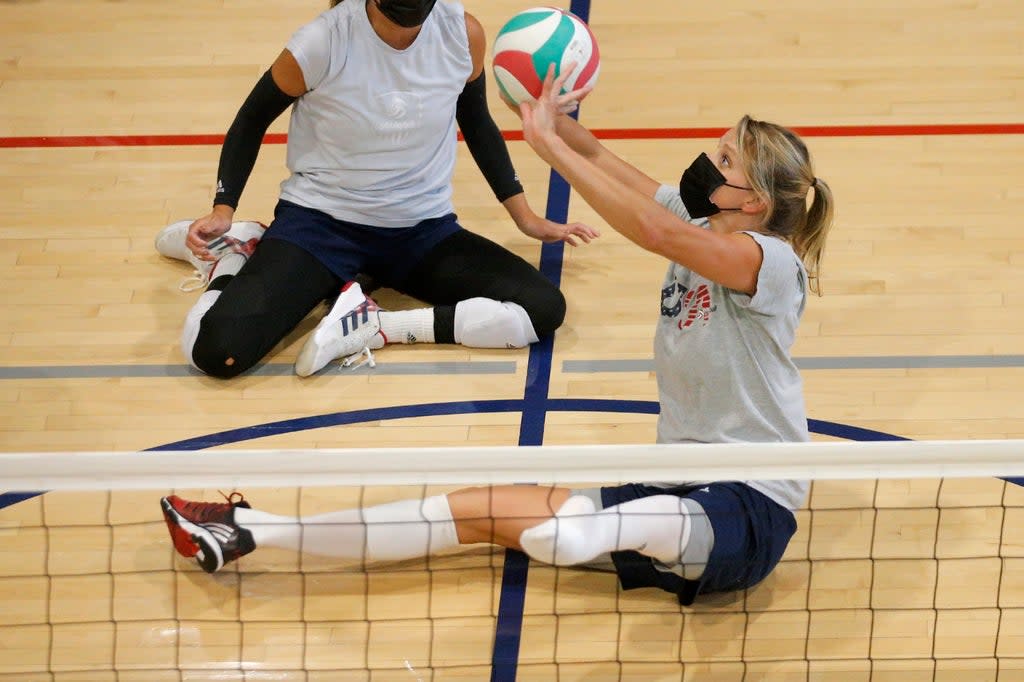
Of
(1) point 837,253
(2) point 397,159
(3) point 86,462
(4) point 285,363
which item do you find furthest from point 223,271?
(1) point 837,253

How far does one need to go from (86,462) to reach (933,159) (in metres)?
4.45

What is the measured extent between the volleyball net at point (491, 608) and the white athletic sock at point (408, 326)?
36.4 inches

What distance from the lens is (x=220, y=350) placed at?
17.0 ft

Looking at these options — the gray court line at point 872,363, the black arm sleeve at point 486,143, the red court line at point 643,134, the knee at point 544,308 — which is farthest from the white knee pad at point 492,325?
the red court line at point 643,134

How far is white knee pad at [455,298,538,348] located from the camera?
535cm

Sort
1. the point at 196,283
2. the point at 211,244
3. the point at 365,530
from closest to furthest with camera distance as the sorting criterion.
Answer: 1. the point at 365,530
2. the point at 211,244
3. the point at 196,283

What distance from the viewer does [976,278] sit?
5.78 m

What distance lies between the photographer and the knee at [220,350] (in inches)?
204

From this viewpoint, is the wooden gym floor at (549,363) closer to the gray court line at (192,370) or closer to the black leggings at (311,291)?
the gray court line at (192,370)

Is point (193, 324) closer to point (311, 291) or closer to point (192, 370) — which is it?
point (192, 370)

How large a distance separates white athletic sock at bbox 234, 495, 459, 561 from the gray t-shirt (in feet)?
2.56

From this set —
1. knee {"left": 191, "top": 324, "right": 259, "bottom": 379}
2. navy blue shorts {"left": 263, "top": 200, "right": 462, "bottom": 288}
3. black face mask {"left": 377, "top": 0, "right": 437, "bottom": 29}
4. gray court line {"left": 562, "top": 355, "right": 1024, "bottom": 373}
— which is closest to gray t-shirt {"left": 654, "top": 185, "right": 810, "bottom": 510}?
gray court line {"left": 562, "top": 355, "right": 1024, "bottom": 373}

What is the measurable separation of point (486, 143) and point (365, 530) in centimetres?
208

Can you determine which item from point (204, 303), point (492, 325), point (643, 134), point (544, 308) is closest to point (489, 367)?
point (492, 325)
